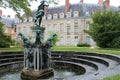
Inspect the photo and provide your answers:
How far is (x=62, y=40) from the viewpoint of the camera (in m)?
50.7

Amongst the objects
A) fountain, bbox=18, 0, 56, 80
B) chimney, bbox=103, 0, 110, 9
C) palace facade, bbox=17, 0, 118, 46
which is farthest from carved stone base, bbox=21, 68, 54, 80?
chimney, bbox=103, 0, 110, 9

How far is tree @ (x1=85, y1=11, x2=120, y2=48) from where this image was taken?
2541cm

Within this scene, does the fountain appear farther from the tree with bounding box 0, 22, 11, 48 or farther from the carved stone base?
the tree with bounding box 0, 22, 11, 48

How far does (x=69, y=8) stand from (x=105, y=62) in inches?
1518

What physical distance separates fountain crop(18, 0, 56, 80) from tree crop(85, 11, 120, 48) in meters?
15.1

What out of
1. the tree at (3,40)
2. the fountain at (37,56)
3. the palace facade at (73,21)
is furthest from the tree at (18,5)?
the palace facade at (73,21)

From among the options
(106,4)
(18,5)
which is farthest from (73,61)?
(106,4)

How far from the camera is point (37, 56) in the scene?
11336 millimetres

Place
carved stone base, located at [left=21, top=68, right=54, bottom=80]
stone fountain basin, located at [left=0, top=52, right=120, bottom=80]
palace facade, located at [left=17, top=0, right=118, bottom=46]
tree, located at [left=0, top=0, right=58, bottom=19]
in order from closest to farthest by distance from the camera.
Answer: carved stone base, located at [left=21, top=68, right=54, bottom=80], stone fountain basin, located at [left=0, top=52, right=120, bottom=80], tree, located at [left=0, top=0, right=58, bottom=19], palace facade, located at [left=17, top=0, right=118, bottom=46]

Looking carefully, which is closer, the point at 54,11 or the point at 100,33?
the point at 100,33

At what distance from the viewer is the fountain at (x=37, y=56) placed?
1126 centimetres

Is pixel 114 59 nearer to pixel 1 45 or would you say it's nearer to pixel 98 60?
pixel 98 60

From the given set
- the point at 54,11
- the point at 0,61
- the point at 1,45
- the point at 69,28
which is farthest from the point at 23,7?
the point at 54,11

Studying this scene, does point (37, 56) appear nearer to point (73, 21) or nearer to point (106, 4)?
point (73, 21)
